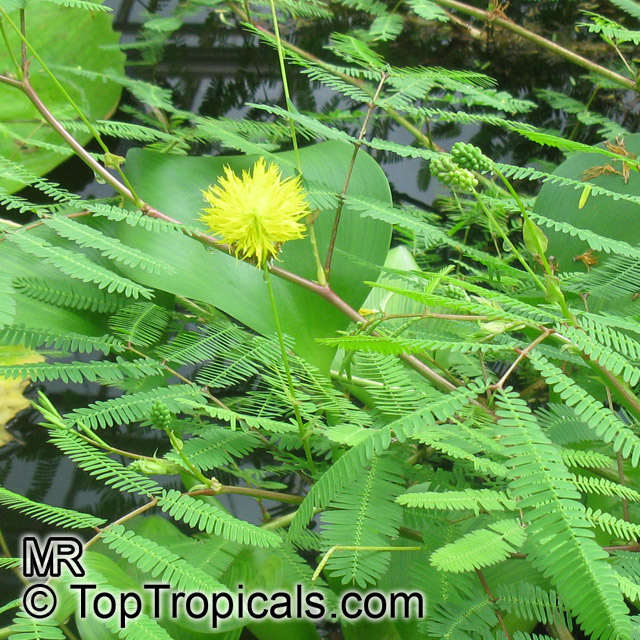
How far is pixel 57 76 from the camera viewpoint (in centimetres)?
95

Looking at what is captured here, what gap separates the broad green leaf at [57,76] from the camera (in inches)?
35.0

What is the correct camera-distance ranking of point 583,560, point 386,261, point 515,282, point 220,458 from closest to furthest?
1. point 583,560
2. point 220,458
3. point 515,282
4. point 386,261

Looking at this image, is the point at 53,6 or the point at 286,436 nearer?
the point at 286,436

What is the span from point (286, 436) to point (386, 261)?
28 cm

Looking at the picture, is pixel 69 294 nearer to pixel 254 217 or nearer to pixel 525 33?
pixel 254 217

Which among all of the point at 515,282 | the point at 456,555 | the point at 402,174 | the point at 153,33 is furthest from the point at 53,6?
the point at 456,555

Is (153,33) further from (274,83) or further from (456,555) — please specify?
(456,555)

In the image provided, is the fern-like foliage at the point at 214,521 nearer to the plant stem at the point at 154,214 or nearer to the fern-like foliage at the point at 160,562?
the fern-like foliage at the point at 160,562

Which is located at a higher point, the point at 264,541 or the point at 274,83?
the point at 274,83

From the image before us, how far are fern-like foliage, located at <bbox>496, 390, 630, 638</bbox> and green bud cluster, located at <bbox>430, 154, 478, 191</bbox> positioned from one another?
0.18 metres

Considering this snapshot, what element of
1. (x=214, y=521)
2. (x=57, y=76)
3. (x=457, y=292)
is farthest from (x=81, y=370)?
(x=57, y=76)

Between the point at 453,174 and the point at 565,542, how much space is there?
0.78 ft

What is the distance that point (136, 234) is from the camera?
58cm

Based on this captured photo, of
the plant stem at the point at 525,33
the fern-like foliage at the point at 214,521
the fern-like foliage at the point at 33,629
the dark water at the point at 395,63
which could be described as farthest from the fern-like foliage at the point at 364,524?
the plant stem at the point at 525,33
